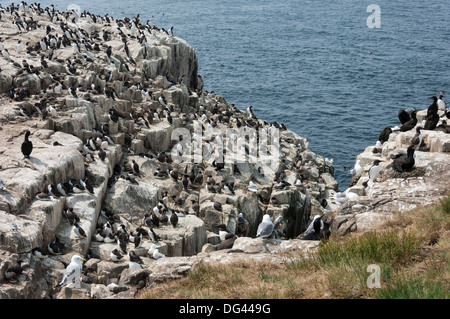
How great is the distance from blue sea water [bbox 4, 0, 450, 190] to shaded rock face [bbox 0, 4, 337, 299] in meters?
13.5

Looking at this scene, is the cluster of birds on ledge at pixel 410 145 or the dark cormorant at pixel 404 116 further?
the dark cormorant at pixel 404 116

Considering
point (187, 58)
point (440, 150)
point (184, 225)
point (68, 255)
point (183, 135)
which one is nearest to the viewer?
point (440, 150)

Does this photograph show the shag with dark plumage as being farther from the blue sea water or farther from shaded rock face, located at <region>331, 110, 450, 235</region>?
the blue sea water

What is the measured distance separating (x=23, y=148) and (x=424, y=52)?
74739mm

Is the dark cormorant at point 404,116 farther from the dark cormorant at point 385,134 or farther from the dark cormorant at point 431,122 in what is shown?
the dark cormorant at point 385,134

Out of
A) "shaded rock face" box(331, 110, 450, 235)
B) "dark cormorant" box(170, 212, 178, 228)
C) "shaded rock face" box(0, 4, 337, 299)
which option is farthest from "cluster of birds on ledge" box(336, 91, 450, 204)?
"dark cormorant" box(170, 212, 178, 228)

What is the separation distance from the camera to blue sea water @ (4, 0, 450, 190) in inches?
2399

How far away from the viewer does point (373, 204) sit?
17234 mm

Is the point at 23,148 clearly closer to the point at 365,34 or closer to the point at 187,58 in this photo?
the point at 187,58

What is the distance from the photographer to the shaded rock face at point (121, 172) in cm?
2177

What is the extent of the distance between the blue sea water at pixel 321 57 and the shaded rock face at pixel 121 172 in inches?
531

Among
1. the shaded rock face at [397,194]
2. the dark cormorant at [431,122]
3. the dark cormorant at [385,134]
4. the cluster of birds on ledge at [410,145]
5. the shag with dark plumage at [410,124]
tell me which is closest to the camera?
the shaded rock face at [397,194]

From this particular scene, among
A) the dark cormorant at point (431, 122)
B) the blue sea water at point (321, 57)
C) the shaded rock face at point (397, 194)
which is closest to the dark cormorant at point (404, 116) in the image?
the dark cormorant at point (431, 122)

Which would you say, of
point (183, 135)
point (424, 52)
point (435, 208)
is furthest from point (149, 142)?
point (424, 52)
